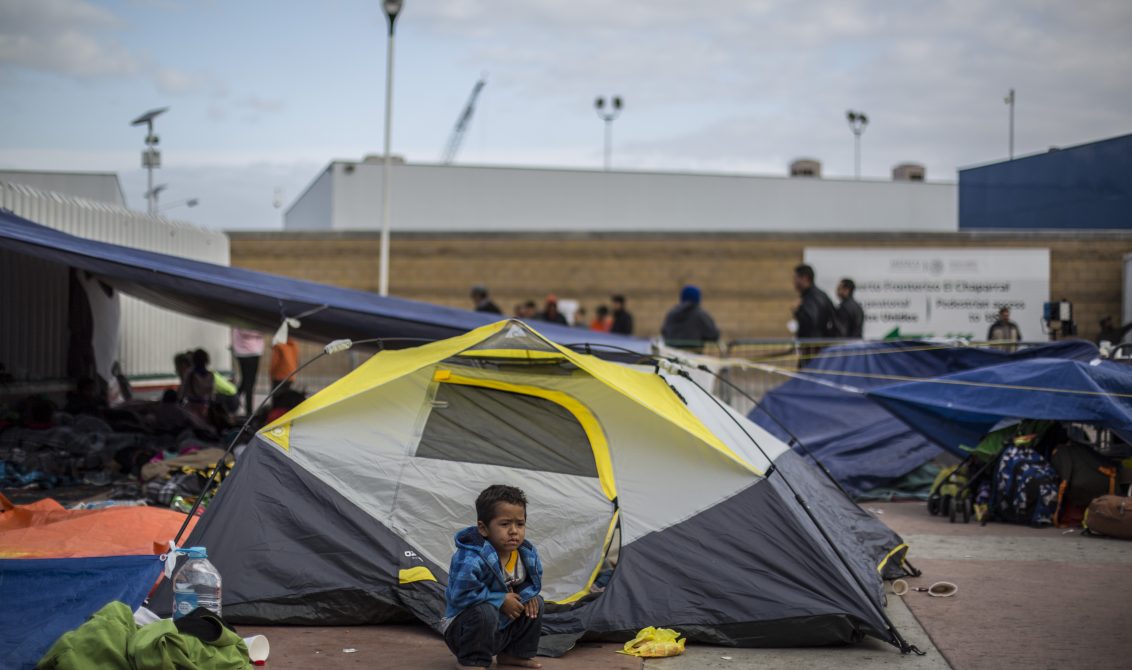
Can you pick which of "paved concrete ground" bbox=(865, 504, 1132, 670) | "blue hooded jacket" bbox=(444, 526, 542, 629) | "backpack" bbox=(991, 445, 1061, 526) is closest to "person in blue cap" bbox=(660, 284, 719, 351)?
"paved concrete ground" bbox=(865, 504, 1132, 670)

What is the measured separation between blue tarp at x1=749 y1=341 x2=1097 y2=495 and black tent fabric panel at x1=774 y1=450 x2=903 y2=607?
10.1 feet

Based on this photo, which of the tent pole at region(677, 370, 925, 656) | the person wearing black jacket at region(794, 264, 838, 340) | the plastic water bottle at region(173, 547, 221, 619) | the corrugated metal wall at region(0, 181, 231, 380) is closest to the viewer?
the plastic water bottle at region(173, 547, 221, 619)

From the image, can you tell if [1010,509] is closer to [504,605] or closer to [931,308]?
[504,605]

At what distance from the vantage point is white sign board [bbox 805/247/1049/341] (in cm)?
2642

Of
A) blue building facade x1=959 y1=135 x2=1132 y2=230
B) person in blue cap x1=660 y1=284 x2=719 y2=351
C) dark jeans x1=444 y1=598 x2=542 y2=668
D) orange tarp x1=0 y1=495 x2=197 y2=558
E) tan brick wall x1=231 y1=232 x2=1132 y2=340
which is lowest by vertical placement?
dark jeans x1=444 y1=598 x2=542 y2=668

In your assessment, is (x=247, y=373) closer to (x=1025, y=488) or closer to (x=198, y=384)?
(x=198, y=384)

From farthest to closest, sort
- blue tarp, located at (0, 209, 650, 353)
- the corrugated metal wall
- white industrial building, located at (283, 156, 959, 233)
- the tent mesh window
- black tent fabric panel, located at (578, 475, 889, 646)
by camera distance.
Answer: white industrial building, located at (283, 156, 959, 233) < the corrugated metal wall < blue tarp, located at (0, 209, 650, 353) < the tent mesh window < black tent fabric panel, located at (578, 475, 889, 646)

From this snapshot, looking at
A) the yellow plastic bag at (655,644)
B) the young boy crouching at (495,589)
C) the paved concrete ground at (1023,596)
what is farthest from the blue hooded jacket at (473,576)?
the paved concrete ground at (1023,596)

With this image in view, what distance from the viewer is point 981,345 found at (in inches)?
541

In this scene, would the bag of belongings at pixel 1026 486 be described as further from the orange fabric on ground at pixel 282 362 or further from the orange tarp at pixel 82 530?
the orange fabric on ground at pixel 282 362

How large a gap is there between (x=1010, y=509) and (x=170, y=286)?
22.6 feet

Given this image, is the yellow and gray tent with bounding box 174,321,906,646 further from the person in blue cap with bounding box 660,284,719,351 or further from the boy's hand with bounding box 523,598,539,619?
the person in blue cap with bounding box 660,284,719,351

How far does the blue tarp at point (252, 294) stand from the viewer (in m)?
8.40

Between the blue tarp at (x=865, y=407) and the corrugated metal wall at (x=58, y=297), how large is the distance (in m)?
8.03
